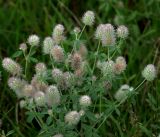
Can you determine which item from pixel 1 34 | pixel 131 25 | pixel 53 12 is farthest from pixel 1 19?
pixel 131 25

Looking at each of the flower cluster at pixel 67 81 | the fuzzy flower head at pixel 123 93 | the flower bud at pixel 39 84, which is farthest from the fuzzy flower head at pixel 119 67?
the flower bud at pixel 39 84

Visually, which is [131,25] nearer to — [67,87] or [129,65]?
[129,65]

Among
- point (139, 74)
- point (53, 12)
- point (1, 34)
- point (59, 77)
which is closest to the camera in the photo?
point (59, 77)

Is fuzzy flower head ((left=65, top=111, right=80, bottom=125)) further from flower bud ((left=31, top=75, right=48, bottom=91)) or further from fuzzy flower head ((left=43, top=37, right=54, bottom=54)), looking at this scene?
fuzzy flower head ((left=43, top=37, right=54, bottom=54))

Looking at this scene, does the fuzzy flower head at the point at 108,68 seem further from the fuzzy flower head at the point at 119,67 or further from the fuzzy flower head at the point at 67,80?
the fuzzy flower head at the point at 67,80

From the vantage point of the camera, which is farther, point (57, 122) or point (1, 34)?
point (1, 34)

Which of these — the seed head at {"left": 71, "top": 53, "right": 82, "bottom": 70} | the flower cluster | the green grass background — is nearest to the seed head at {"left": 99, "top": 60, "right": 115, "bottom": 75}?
the flower cluster
